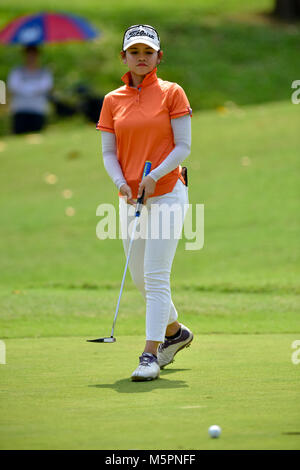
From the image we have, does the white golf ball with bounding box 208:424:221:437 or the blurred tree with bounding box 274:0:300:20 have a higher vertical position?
the blurred tree with bounding box 274:0:300:20

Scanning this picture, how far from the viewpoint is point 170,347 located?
6133 millimetres

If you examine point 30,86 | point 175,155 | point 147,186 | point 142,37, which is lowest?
point 147,186

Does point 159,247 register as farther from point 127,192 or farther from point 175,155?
point 175,155

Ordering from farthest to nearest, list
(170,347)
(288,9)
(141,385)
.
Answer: (288,9), (170,347), (141,385)

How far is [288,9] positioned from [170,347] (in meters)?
25.8

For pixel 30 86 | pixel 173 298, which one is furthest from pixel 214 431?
pixel 30 86

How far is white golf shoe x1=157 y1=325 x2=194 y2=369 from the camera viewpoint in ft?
20.0

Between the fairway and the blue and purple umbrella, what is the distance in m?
1.76

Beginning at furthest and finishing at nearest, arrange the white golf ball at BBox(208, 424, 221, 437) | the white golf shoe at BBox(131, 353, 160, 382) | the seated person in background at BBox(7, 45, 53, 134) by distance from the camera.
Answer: the seated person in background at BBox(7, 45, 53, 134) < the white golf shoe at BBox(131, 353, 160, 382) < the white golf ball at BBox(208, 424, 221, 437)

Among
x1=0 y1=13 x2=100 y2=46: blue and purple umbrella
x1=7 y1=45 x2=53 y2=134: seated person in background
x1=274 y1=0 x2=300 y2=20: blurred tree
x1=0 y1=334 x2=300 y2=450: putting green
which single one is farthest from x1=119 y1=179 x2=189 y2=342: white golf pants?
x1=274 y1=0 x2=300 y2=20: blurred tree

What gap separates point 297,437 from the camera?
385 cm

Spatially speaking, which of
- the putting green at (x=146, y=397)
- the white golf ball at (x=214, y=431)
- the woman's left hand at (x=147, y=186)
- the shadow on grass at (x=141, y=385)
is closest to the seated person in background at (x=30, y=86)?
the putting green at (x=146, y=397)

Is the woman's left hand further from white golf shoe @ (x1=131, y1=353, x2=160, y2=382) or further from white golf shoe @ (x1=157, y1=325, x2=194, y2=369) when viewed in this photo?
white golf shoe @ (x1=157, y1=325, x2=194, y2=369)
